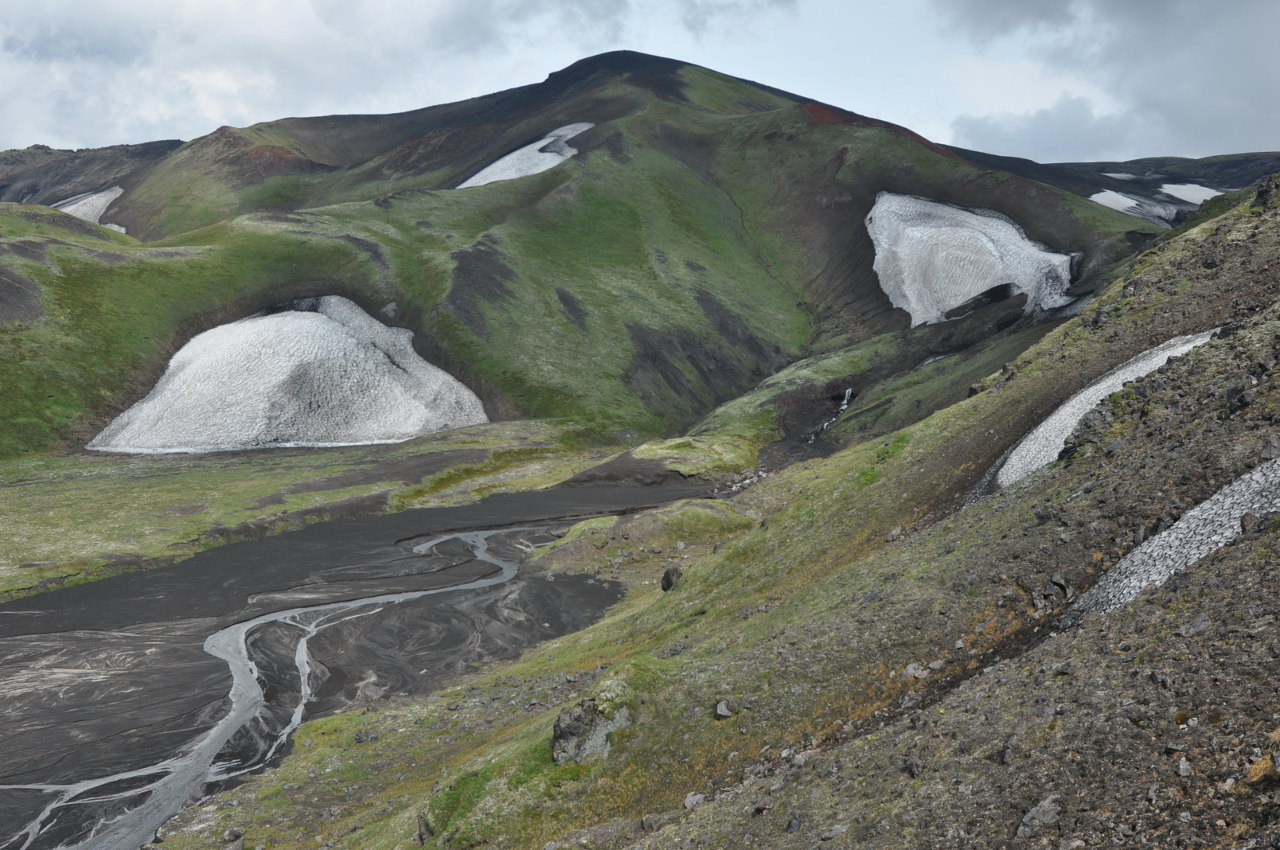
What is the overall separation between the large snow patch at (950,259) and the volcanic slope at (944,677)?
115215 mm

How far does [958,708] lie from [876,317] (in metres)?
163

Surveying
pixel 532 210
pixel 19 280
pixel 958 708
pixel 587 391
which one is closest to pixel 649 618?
pixel 958 708

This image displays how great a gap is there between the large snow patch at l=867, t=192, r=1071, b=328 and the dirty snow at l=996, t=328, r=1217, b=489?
4440 inches

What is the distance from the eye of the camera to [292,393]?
131000 mm

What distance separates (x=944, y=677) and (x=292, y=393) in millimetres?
127630

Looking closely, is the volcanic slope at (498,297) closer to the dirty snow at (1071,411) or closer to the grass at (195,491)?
the grass at (195,491)

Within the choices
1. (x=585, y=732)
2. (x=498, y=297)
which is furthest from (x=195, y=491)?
(x=585, y=732)

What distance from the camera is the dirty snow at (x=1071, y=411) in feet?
103

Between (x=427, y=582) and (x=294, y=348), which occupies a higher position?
(x=294, y=348)

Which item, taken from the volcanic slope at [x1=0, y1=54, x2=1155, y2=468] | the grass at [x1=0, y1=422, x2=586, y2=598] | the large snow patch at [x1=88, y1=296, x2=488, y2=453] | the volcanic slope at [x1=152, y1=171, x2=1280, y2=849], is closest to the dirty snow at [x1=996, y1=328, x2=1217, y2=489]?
the volcanic slope at [x1=152, y1=171, x2=1280, y2=849]

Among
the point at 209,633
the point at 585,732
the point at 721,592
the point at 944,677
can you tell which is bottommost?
the point at 209,633

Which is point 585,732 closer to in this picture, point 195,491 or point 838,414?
point 195,491

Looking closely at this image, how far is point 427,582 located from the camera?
237ft

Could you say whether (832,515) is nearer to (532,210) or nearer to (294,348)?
(294,348)
